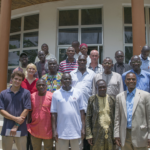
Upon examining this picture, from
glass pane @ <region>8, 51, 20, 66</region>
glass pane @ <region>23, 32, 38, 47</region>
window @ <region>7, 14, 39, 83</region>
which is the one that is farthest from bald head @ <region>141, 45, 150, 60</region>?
glass pane @ <region>8, 51, 20, 66</region>

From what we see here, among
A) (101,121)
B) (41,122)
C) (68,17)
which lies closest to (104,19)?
(68,17)

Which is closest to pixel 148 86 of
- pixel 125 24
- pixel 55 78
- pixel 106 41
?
pixel 55 78

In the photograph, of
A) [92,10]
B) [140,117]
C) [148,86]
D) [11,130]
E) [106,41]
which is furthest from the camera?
[92,10]

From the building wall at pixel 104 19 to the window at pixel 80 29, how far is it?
0.28m

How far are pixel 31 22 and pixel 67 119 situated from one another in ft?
23.3

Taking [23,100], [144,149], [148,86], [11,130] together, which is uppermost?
[148,86]

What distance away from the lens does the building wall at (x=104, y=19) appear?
304 inches

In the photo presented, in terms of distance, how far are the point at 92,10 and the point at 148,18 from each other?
2641 millimetres

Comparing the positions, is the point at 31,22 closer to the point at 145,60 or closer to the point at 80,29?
the point at 80,29

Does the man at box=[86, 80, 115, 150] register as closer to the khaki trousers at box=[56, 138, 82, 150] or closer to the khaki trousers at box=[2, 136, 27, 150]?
the khaki trousers at box=[56, 138, 82, 150]

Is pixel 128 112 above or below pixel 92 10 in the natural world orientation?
below

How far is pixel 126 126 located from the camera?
9.59ft

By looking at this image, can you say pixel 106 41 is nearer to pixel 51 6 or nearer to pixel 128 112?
pixel 51 6

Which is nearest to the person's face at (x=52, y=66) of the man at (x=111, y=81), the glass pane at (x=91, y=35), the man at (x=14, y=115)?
the man at (x=14, y=115)
